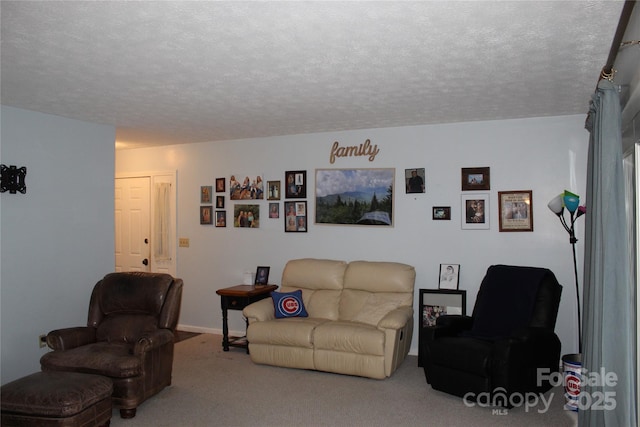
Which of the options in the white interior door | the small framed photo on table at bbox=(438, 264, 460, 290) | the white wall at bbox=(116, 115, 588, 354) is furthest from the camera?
the white interior door

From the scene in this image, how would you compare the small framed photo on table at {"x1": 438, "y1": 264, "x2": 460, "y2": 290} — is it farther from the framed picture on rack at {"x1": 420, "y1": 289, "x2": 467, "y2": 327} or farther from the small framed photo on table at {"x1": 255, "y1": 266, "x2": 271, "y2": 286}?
the small framed photo on table at {"x1": 255, "y1": 266, "x2": 271, "y2": 286}

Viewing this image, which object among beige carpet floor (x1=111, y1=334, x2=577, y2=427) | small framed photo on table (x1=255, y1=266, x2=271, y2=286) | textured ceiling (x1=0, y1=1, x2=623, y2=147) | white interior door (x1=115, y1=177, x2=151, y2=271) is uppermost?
textured ceiling (x1=0, y1=1, x2=623, y2=147)

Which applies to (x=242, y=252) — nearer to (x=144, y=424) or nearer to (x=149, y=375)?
(x=149, y=375)

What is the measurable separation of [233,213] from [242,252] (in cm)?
53

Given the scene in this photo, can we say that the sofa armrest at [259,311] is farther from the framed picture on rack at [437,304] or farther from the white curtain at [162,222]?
the white curtain at [162,222]

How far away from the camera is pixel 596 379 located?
2.59 meters

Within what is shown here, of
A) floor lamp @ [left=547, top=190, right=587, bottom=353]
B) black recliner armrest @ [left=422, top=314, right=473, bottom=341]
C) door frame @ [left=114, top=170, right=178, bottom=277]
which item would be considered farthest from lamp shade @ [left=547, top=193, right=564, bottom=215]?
door frame @ [left=114, top=170, right=178, bottom=277]

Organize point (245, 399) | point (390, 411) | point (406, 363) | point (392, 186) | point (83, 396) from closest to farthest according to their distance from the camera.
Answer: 1. point (83, 396)
2. point (390, 411)
3. point (245, 399)
4. point (406, 363)
5. point (392, 186)

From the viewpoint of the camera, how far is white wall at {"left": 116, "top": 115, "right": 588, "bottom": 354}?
480 cm

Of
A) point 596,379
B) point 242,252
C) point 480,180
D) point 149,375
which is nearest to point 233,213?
point 242,252

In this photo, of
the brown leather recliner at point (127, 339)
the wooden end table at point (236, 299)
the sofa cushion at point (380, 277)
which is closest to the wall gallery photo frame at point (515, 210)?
the sofa cushion at point (380, 277)

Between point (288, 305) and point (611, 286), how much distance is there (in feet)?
10.9

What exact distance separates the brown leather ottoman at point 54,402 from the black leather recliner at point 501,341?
8.76ft

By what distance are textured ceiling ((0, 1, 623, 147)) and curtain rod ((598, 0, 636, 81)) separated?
0.07 metres
